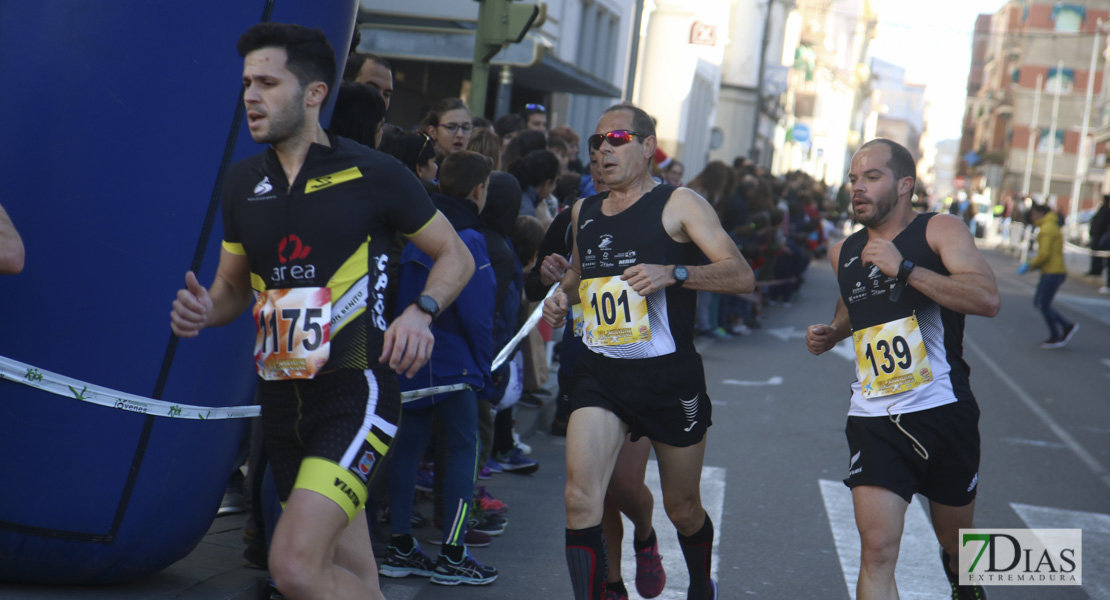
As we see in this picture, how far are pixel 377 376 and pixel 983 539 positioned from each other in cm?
293

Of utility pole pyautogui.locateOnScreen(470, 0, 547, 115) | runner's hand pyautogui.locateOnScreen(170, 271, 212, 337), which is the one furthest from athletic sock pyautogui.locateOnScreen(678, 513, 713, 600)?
utility pole pyautogui.locateOnScreen(470, 0, 547, 115)

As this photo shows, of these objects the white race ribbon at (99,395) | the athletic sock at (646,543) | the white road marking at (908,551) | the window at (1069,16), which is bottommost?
the white road marking at (908,551)

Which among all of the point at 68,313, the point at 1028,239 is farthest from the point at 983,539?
the point at 1028,239

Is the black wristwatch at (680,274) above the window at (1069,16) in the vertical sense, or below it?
below

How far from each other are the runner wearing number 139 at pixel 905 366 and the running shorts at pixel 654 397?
2.01 ft

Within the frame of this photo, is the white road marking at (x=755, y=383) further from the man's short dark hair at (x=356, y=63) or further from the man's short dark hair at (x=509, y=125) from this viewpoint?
the man's short dark hair at (x=356, y=63)

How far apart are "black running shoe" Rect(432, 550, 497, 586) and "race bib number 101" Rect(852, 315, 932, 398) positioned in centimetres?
192

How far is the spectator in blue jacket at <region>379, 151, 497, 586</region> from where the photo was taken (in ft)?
16.8

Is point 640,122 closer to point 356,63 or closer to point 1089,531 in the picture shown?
point 356,63

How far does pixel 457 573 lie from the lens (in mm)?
5082

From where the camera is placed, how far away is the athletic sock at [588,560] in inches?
163

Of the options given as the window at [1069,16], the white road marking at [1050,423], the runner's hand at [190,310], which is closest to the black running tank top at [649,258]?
the runner's hand at [190,310]

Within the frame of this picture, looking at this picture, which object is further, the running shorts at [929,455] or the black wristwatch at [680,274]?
the black wristwatch at [680,274]

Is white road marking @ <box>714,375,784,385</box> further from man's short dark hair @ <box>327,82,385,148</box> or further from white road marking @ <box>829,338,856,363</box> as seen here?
man's short dark hair @ <box>327,82,385,148</box>
